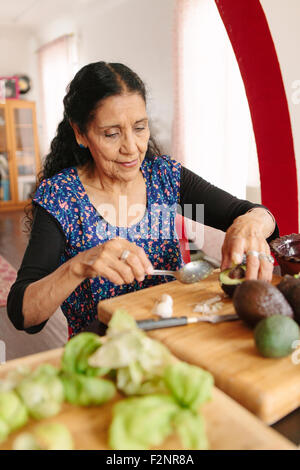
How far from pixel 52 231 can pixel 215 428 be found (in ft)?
2.99

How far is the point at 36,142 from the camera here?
750 cm

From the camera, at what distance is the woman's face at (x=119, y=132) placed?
1.29 meters

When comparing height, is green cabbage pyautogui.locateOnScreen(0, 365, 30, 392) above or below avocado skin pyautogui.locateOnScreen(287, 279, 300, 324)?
below

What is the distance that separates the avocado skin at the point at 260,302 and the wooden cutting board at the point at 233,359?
2.1 inches

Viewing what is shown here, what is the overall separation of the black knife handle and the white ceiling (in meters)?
5.13

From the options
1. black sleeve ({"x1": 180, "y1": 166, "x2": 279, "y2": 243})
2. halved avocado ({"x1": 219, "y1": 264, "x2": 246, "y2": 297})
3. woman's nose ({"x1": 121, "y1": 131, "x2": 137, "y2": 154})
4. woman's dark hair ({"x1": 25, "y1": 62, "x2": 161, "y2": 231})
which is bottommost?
halved avocado ({"x1": 219, "y1": 264, "x2": 246, "y2": 297})

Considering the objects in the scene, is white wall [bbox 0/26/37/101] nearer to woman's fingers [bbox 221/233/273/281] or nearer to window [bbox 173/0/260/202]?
window [bbox 173/0/260/202]

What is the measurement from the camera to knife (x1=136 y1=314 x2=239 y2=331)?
0.85 meters

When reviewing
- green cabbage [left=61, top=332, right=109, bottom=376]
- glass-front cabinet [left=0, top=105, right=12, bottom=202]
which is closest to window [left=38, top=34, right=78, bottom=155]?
glass-front cabinet [left=0, top=105, right=12, bottom=202]

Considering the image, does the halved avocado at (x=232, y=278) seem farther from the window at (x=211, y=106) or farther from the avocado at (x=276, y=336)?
the window at (x=211, y=106)

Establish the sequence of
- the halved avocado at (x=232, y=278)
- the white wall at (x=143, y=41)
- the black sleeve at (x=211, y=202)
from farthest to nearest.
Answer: the white wall at (x=143, y=41)
the black sleeve at (x=211, y=202)
the halved avocado at (x=232, y=278)

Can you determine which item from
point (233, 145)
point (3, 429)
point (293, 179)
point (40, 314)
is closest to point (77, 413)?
point (3, 429)

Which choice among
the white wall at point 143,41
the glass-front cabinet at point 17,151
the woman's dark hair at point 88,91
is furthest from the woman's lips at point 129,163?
Answer: the glass-front cabinet at point 17,151

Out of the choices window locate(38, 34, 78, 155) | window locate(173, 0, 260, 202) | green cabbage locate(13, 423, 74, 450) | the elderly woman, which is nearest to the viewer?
green cabbage locate(13, 423, 74, 450)
